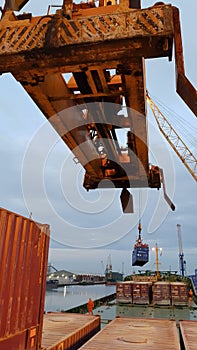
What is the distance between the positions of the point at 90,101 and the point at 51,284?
13058cm

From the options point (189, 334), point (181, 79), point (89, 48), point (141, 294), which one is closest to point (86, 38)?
point (89, 48)

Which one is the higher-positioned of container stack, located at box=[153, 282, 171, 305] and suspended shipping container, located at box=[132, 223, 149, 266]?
suspended shipping container, located at box=[132, 223, 149, 266]

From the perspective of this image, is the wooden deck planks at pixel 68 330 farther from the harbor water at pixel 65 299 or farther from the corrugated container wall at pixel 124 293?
the harbor water at pixel 65 299

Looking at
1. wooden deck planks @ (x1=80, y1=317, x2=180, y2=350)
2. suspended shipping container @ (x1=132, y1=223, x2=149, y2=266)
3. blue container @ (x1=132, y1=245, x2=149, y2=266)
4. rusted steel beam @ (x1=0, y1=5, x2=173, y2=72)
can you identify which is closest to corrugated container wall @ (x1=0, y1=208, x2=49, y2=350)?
wooden deck planks @ (x1=80, y1=317, x2=180, y2=350)

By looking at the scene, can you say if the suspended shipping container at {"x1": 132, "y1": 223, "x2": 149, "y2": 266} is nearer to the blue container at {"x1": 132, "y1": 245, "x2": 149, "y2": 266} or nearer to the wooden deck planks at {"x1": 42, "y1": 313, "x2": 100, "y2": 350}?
the blue container at {"x1": 132, "y1": 245, "x2": 149, "y2": 266}

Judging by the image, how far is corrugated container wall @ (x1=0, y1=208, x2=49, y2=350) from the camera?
5661mm

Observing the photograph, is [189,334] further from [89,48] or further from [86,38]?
[86,38]

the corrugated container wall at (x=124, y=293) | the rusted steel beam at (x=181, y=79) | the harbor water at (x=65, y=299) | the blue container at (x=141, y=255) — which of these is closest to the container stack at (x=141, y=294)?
the corrugated container wall at (x=124, y=293)

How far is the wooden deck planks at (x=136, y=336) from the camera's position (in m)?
8.31

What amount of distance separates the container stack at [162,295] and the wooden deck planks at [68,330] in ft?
65.7

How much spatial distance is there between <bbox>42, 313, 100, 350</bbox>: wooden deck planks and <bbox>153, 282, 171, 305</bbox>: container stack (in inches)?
788

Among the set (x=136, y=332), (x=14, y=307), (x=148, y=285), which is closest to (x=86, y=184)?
(x=136, y=332)

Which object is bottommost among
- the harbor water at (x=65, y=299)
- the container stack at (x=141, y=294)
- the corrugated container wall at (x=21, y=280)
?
the harbor water at (x=65, y=299)

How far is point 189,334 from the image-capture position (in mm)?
10672
